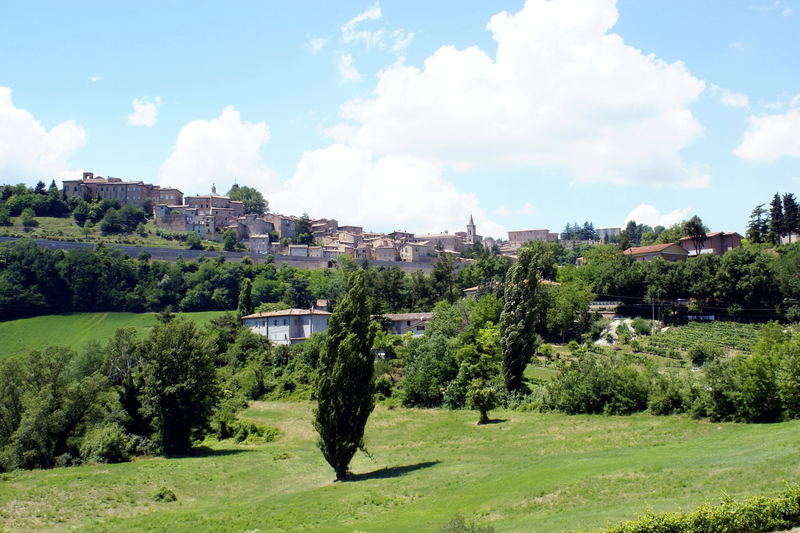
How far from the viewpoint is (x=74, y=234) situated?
384ft

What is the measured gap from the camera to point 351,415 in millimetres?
27375

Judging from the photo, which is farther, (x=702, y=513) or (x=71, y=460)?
(x=71, y=460)

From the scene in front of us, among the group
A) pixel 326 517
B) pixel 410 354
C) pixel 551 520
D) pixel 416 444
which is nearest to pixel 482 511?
pixel 551 520

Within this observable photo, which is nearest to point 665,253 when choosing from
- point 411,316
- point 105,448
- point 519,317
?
point 411,316

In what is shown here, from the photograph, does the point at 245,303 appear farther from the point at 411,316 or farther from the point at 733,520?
the point at 733,520

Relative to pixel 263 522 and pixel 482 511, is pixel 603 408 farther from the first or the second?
pixel 263 522

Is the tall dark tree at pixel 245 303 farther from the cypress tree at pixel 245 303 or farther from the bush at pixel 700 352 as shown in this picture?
the bush at pixel 700 352

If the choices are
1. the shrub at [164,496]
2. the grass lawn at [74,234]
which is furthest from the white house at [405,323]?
the grass lawn at [74,234]

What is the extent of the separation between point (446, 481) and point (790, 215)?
274 feet

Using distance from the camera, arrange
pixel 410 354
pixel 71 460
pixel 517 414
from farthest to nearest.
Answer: pixel 410 354 < pixel 517 414 < pixel 71 460

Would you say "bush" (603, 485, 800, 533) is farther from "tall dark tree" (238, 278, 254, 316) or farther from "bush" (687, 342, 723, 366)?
"tall dark tree" (238, 278, 254, 316)

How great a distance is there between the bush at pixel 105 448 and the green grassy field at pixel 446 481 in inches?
56.3

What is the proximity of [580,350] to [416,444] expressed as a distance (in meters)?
27.2

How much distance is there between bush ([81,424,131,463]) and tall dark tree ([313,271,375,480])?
13.0m
